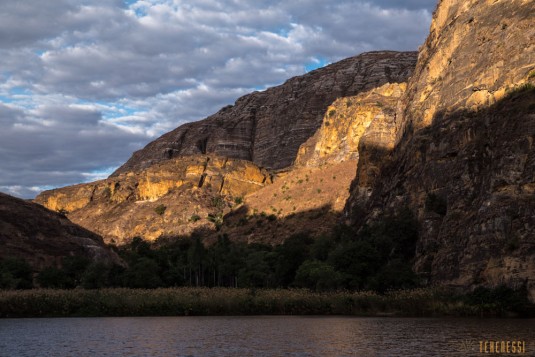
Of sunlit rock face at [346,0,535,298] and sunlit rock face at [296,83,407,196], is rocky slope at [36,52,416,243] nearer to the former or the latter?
sunlit rock face at [296,83,407,196]

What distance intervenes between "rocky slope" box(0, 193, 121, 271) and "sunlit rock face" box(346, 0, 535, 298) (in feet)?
128

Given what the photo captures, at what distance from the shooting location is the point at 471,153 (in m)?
55.8

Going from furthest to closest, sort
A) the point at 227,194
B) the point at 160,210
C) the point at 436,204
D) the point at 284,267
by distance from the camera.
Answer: the point at 227,194, the point at 160,210, the point at 284,267, the point at 436,204

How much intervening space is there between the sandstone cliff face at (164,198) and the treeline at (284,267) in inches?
1478

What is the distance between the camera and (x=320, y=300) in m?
50.4

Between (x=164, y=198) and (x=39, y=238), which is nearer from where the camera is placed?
(x=39, y=238)

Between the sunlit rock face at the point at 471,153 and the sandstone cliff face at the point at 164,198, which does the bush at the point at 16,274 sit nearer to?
the sunlit rock face at the point at 471,153

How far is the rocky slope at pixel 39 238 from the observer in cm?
8200

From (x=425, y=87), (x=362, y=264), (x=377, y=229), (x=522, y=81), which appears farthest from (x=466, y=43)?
(x=362, y=264)

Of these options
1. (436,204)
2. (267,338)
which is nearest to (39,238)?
(436,204)

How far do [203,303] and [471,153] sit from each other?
2680 cm

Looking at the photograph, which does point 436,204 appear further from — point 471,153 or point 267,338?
point 267,338

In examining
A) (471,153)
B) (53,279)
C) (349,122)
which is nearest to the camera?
(471,153)

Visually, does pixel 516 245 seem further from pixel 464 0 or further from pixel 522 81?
pixel 464 0
